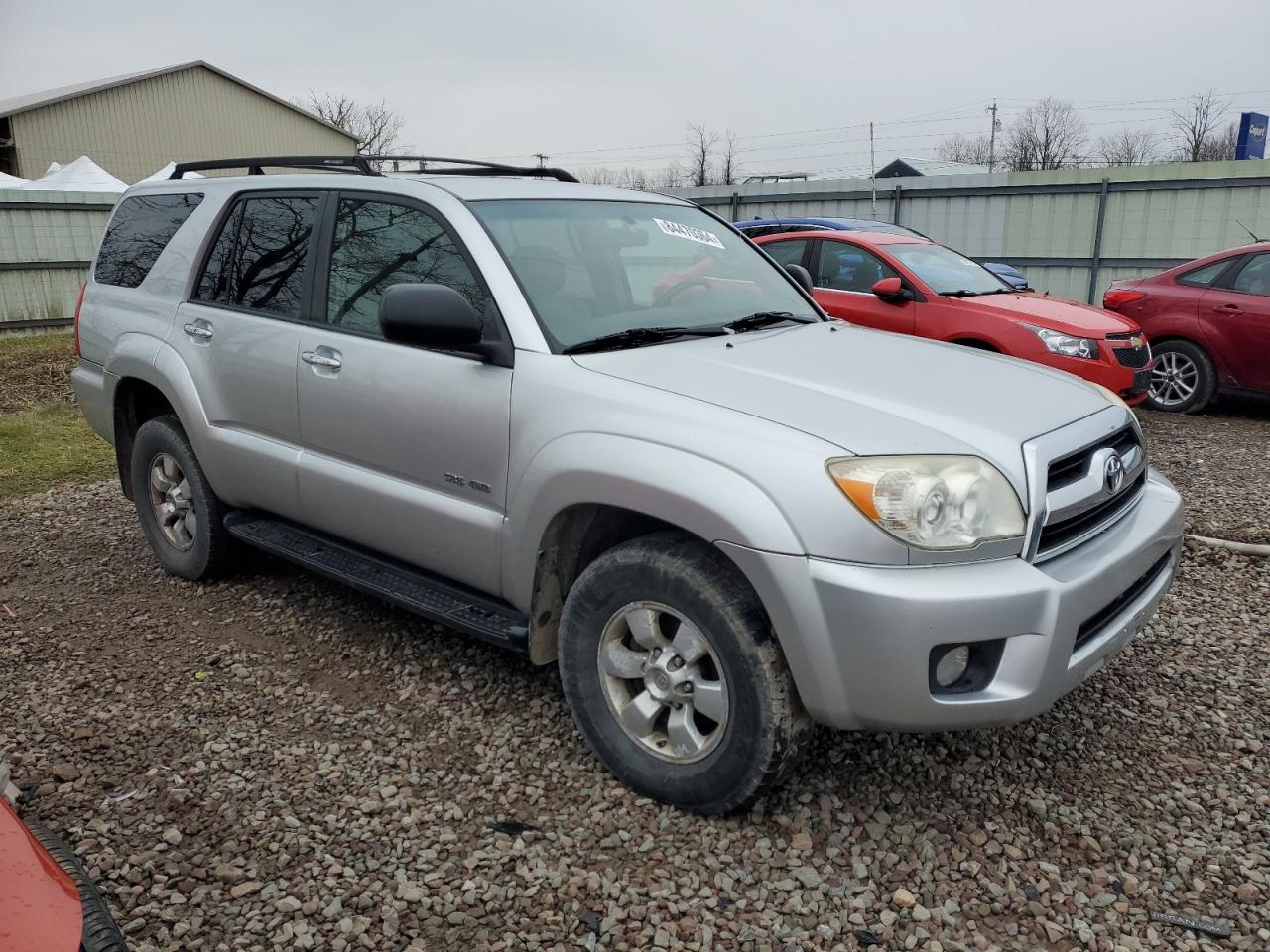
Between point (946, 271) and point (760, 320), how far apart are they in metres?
5.51

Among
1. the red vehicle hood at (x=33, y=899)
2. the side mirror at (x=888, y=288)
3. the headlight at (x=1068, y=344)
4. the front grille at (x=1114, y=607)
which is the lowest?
the headlight at (x=1068, y=344)

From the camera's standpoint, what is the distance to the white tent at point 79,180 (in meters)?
17.4

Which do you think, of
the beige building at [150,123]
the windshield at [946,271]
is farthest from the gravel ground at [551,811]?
the beige building at [150,123]

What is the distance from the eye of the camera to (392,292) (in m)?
3.06

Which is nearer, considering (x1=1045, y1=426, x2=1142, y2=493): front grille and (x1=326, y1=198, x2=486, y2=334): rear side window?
(x1=1045, y1=426, x2=1142, y2=493): front grille

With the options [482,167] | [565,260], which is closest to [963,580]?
[565,260]

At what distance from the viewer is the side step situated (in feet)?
10.8

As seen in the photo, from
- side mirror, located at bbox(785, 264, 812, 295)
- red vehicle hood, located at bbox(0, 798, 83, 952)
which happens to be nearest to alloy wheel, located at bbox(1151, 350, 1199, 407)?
side mirror, located at bbox(785, 264, 812, 295)

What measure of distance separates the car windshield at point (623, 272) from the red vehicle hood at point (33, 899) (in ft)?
6.26

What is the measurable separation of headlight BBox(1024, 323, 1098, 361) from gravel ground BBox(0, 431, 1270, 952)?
3.74 meters

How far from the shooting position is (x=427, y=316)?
9.99 feet

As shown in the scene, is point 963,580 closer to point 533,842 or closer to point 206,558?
point 533,842

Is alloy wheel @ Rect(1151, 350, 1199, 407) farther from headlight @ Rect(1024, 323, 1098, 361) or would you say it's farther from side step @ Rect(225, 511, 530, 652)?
side step @ Rect(225, 511, 530, 652)

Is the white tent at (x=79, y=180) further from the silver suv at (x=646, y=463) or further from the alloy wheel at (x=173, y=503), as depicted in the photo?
the silver suv at (x=646, y=463)
